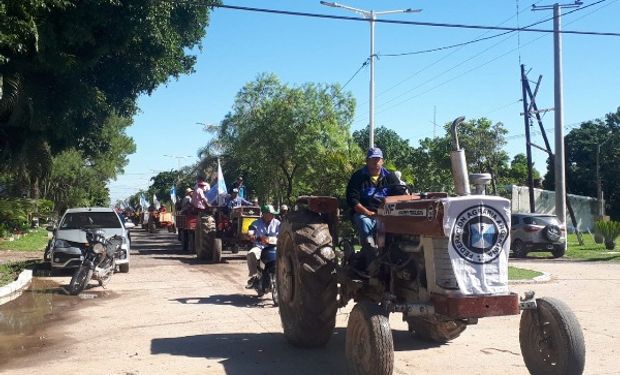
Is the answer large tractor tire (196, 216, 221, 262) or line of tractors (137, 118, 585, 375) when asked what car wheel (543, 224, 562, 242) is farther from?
line of tractors (137, 118, 585, 375)

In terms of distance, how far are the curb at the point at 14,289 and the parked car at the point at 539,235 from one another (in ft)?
50.6

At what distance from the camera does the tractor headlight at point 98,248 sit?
12.7 metres

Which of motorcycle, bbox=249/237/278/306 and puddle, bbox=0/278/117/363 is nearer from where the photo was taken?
puddle, bbox=0/278/117/363

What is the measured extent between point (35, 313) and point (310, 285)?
5640 mm

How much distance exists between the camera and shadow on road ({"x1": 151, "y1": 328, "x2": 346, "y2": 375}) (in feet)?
21.6

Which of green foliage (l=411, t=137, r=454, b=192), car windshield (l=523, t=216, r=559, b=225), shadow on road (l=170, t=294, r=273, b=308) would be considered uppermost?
green foliage (l=411, t=137, r=454, b=192)

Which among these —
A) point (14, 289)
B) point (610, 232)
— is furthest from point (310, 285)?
point (610, 232)

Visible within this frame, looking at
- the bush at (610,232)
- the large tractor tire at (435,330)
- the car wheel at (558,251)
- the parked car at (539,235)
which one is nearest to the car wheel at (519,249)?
the parked car at (539,235)

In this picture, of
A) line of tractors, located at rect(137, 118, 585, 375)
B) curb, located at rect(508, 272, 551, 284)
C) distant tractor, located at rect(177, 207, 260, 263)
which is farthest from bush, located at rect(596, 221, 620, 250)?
line of tractors, located at rect(137, 118, 585, 375)

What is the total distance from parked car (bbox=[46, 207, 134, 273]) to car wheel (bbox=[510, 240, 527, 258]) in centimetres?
1294

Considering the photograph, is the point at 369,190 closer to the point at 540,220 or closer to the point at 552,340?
the point at 552,340

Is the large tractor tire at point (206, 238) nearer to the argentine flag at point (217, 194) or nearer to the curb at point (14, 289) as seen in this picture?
the argentine flag at point (217, 194)

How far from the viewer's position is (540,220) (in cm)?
2192

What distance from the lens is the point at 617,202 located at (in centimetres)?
5159
